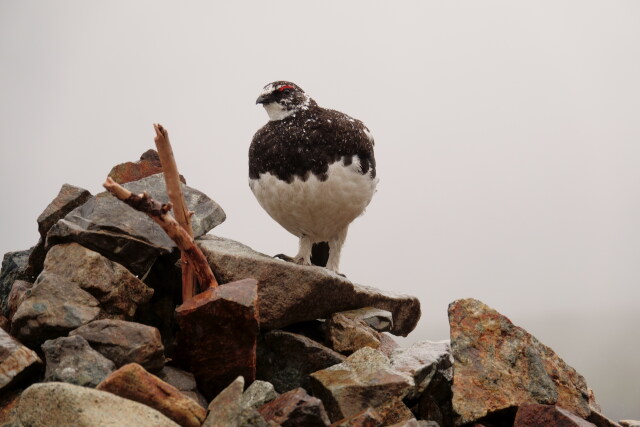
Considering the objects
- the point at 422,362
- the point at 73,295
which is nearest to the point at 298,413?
the point at 422,362

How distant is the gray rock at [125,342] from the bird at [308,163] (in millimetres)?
2230

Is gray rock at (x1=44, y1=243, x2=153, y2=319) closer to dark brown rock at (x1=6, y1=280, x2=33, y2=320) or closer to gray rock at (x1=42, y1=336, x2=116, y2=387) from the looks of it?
dark brown rock at (x1=6, y1=280, x2=33, y2=320)

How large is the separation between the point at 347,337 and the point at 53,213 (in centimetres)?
277

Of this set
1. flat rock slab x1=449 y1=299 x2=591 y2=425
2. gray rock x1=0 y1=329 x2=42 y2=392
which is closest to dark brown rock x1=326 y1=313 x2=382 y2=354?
flat rock slab x1=449 y1=299 x2=591 y2=425

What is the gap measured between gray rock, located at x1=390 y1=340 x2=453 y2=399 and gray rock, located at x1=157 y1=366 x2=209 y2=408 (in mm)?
1302

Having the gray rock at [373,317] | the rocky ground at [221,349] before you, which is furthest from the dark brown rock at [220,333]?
the gray rock at [373,317]

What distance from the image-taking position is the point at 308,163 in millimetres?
5836

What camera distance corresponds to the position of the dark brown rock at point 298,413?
138 inches

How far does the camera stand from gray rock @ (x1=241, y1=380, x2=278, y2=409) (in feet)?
12.4

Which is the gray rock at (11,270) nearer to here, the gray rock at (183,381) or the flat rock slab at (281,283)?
the flat rock slab at (281,283)

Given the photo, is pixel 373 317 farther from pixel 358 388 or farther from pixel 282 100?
pixel 282 100

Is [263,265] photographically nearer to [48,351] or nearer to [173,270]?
[173,270]

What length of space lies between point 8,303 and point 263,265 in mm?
2039

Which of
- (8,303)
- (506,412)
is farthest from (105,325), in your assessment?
(506,412)
